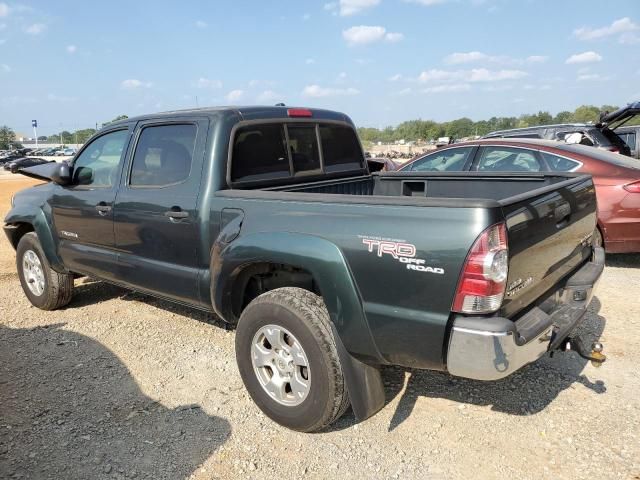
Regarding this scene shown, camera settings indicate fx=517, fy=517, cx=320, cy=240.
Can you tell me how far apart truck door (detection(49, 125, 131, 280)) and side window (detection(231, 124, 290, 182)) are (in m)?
1.17

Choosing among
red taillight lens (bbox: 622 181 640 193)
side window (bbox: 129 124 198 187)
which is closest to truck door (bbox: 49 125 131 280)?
side window (bbox: 129 124 198 187)

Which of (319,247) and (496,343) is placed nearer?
(496,343)

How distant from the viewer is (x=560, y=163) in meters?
6.11

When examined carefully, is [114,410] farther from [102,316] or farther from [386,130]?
[386,130]

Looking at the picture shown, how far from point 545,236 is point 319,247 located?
1.20 meters

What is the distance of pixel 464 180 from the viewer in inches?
166

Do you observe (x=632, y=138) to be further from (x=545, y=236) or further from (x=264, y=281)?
(x=264, y=281)

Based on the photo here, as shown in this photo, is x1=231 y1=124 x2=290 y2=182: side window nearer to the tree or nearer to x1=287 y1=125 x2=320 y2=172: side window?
Result: x1=287 y1=125 x2=320 y2=172: side window

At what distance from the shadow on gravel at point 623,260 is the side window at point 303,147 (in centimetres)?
445

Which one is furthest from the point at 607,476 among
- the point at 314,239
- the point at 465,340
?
the point at 314,239

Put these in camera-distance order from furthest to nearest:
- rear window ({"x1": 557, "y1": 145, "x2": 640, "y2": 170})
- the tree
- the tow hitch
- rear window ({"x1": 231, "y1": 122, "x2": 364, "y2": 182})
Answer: the tree → rear window ({"x1": 557, "y1": 145, "x2": 640, "y2": 170}) → rear window ({"x1": 231, "y1": 122, "x2": 364, "y2": 182}) → the tow hitch

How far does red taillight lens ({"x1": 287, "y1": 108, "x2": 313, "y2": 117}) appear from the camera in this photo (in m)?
4.04

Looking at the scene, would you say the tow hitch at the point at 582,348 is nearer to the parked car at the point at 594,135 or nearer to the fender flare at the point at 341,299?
the fender flare at the point at 341,299

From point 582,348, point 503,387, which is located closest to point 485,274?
point 582,348
